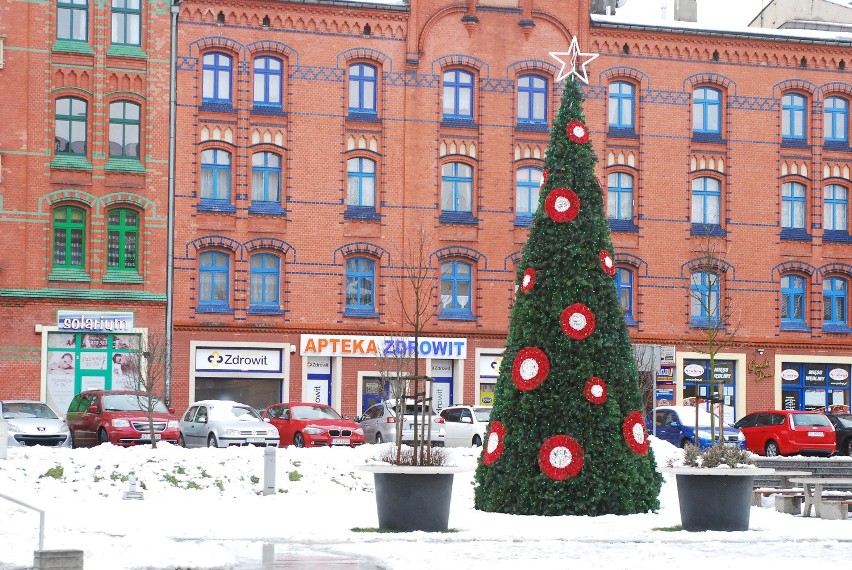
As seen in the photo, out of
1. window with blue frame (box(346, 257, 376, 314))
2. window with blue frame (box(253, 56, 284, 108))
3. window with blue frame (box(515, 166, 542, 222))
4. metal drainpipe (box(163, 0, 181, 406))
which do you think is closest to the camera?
metal drainpipe (box(163, 0, 181, 406))

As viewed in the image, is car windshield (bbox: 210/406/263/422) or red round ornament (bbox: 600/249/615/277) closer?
red round ornament (bbox: 600/249/615/277)

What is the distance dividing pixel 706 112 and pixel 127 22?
18.9 m

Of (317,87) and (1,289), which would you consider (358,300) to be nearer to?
(317,87)

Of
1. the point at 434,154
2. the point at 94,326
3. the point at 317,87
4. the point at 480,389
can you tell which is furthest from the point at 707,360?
the point at 94,326

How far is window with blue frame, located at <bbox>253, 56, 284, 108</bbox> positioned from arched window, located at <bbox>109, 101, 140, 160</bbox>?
3771 millimetres

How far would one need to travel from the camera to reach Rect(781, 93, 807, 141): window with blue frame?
48625 mm

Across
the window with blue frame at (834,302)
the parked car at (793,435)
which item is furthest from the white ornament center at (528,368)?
the window with blue frame at (834,302)

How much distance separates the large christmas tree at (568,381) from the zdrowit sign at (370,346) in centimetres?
2285

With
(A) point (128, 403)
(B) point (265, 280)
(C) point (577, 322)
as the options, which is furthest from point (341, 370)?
(C) point (577, 322)

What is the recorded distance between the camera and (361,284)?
4534 cm

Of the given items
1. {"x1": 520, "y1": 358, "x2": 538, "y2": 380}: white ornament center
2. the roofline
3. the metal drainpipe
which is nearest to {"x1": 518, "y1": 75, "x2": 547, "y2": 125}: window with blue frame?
the roofline

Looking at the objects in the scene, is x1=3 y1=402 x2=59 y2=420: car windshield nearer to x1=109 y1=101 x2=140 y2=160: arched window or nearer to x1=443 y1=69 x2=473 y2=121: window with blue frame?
x1=109 y1=101 x2=140 y2=160: arched window

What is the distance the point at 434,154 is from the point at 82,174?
35.5 ft

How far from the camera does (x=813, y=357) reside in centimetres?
4847
